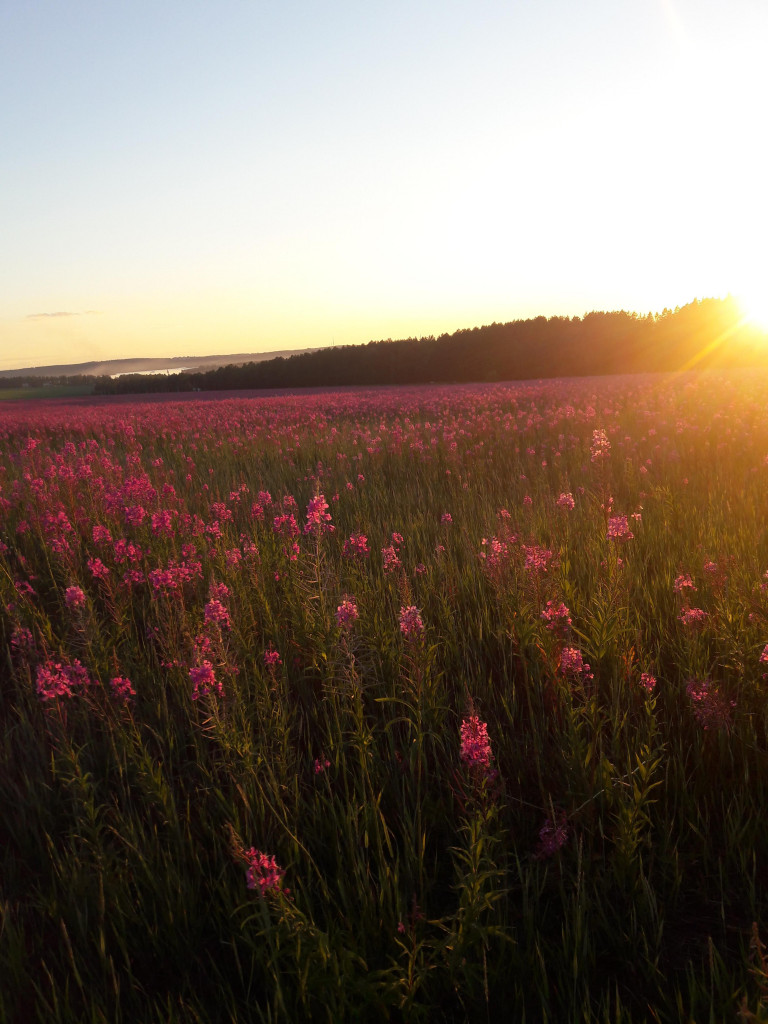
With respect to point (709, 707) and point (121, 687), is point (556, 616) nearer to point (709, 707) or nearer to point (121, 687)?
point (709, 707)

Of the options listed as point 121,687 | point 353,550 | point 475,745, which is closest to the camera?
point 475,745

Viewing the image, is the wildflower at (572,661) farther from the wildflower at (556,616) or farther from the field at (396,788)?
the wildflower at (556,616)

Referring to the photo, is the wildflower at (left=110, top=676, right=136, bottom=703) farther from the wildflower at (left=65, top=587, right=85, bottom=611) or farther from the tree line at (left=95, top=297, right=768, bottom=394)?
the tree line at (left=95, top=297, right=768, bottom=394)

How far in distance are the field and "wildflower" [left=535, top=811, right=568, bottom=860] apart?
1 centimetres

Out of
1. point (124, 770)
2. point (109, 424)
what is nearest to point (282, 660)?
point (124, 770)

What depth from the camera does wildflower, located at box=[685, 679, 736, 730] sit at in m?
2.09

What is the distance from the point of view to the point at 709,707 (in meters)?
2.11

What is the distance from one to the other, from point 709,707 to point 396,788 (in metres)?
1.10

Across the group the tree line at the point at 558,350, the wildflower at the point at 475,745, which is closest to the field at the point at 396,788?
the wildflower at the point at 475,745

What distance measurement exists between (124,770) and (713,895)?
74.3 inches

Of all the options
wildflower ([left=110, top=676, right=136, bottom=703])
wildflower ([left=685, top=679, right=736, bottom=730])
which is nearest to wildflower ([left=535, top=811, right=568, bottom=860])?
wildflower ([left=685, top=679, right=736, bottom=730])

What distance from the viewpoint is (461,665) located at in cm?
267

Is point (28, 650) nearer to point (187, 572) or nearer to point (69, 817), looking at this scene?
point (187, 572)

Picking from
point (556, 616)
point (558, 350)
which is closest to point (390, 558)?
point (556, 616)
